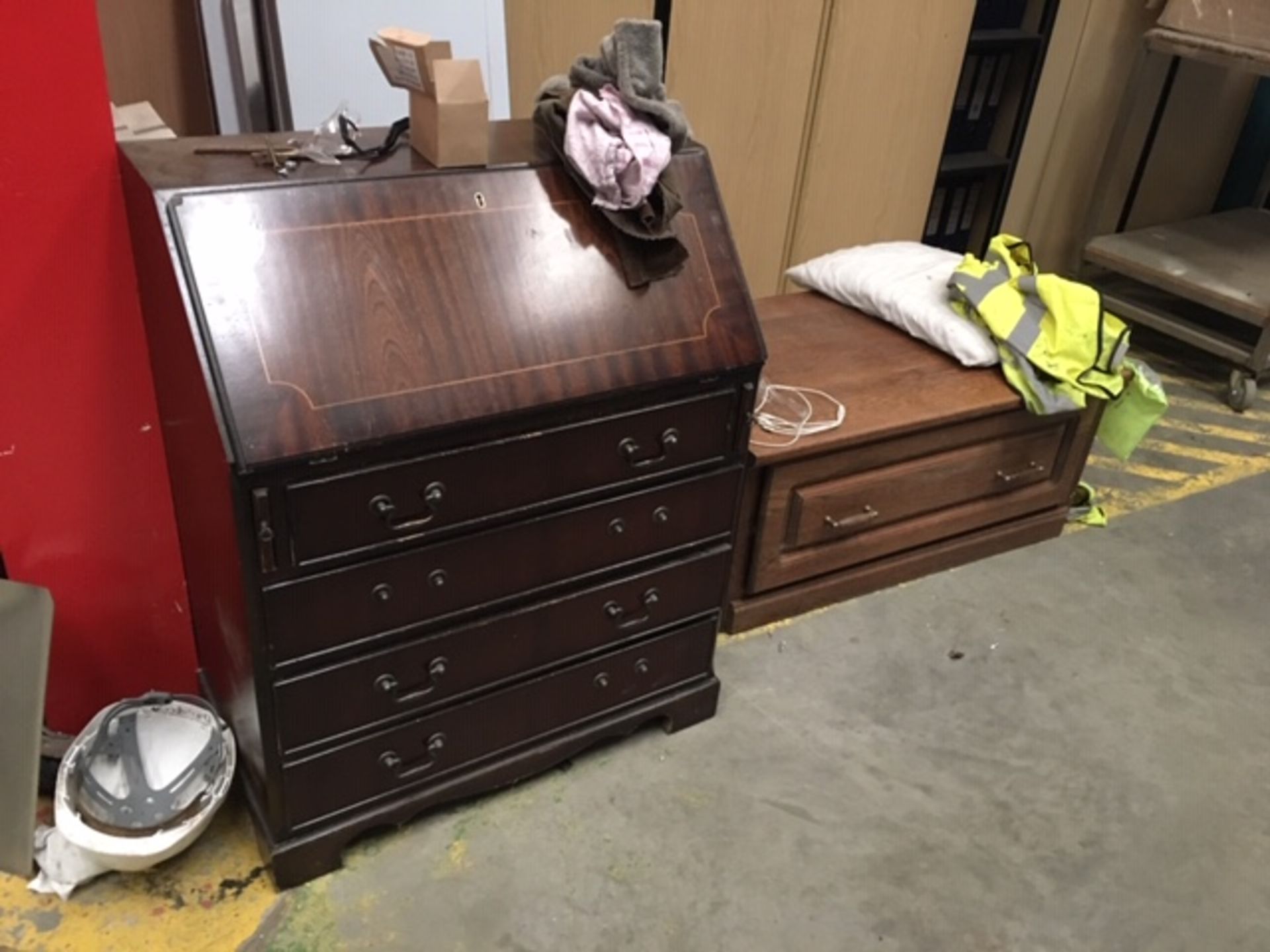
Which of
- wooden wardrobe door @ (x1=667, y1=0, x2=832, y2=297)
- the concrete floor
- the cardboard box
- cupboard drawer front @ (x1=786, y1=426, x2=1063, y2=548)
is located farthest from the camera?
the cardboard box

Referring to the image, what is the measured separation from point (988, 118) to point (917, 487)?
172 centimetres

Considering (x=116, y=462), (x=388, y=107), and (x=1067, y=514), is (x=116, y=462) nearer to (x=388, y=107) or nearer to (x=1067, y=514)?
(x=388, y=107)

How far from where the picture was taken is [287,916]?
1559 millimetres

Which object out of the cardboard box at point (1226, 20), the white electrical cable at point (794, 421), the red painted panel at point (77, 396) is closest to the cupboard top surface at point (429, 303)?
the red painted panel at point (77, 396)

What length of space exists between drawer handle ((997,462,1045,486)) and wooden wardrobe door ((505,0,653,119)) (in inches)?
53.4

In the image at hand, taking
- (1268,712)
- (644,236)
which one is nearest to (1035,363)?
(1268,712)

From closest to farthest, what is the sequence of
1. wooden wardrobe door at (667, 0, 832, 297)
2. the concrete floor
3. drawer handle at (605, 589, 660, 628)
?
the concrete floor → drawer handle at (605, 589, 660, 628) → wooden wardrobe door at (667, 0, 832, 297)

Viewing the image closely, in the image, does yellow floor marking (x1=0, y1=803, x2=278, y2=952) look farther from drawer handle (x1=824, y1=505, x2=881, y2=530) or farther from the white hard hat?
drawer handle (x1=824, y1=505, x2=881, y2=530)

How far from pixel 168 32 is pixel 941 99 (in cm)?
222

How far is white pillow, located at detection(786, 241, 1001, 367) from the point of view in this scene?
231 cm

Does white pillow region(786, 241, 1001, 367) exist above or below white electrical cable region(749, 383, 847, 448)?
above

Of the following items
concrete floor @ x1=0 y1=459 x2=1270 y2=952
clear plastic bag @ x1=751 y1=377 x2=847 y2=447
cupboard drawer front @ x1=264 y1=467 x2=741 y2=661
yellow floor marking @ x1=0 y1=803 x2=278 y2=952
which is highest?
cupboard drawer front @ x1=264 y1=467 x2=741 y2=661

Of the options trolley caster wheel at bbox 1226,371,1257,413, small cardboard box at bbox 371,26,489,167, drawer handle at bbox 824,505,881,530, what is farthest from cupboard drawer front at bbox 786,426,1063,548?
trolley caster wheel at bbox 1226,371,1257,413

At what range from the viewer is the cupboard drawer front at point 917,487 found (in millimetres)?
2135
